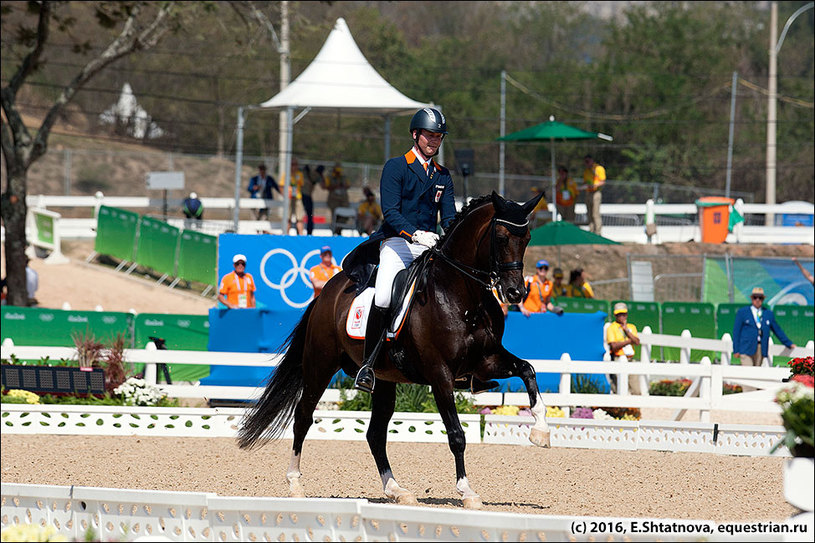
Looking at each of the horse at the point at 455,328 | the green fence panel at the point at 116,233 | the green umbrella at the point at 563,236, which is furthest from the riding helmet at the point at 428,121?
the green fence panel at the point at 116,233

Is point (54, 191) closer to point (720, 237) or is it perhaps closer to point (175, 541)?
point (720, 237)

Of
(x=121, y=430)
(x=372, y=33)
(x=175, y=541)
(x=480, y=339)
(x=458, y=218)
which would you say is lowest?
(x=121, y=430)

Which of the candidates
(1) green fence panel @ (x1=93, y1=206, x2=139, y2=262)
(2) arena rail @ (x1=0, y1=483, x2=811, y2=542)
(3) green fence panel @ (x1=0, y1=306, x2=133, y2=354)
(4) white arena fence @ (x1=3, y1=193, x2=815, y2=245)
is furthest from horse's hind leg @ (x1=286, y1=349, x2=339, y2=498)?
(4) white arena fence @ (x1=3, y1=193, x2=815, y2=245)

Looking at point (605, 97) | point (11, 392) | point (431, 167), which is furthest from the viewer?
point (605, 97)

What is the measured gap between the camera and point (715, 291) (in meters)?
23.0

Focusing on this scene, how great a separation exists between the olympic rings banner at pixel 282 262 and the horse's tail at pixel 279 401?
774cm

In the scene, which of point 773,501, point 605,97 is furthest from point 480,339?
point 605,97

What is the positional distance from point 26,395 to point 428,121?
26.4 ft

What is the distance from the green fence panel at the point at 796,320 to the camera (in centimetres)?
1933

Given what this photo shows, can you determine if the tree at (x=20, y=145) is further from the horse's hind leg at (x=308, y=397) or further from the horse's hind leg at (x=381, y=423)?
the horse's hind leg at (x=381, y=423)

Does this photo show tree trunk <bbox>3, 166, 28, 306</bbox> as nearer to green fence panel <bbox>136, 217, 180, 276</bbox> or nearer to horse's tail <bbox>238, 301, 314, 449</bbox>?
green fence panel <bbox>136, 217, 180, 276</bbox>

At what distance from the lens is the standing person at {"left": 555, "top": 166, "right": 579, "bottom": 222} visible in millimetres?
26692

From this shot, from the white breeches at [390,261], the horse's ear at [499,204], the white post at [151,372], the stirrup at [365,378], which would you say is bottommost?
the white post at [151,372]

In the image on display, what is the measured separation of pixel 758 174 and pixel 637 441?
2009 inches
